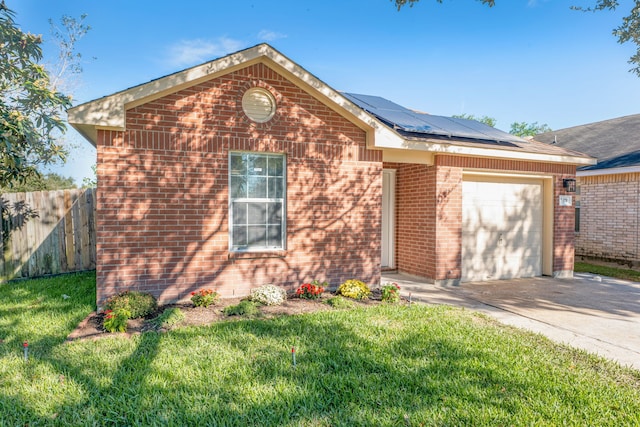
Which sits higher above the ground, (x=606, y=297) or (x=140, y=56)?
(x=140, y=56)

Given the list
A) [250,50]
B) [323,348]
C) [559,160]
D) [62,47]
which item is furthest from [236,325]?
[62,47]

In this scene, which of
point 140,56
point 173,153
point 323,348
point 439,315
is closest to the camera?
point 323,348

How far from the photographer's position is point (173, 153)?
6.34m

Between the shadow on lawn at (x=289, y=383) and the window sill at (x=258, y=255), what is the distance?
6.58ft

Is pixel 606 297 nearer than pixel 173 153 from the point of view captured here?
No

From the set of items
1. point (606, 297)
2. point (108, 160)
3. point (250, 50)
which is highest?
point (250, 50)

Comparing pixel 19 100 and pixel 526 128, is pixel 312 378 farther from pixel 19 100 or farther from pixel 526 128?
pixel 526 128

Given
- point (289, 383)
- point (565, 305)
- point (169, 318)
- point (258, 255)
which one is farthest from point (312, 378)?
point (565, 305)

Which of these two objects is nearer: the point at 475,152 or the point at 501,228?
the point at 475,152

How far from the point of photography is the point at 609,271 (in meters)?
10.8

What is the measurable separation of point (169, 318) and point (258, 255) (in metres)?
1.97

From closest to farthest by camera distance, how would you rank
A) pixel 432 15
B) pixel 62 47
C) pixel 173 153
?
pixel 173 153 < pixel 432 15 < pixel 62 47

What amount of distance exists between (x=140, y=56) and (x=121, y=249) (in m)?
14.2

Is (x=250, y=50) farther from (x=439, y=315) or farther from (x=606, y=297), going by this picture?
(x=606, y=297)
